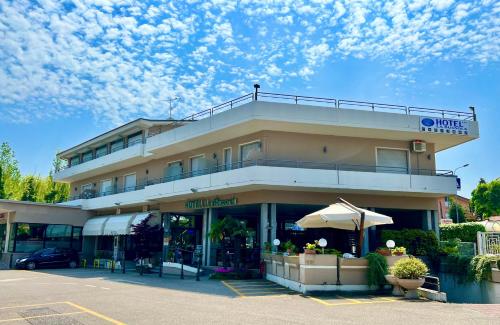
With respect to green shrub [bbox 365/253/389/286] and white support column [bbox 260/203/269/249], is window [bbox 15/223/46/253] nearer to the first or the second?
white support column [bbox 260/203/269/249]

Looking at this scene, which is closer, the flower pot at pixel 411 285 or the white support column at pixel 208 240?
the flower pot at pixel 411 285

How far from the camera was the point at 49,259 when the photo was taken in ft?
100

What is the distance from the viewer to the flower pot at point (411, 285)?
13.8 m

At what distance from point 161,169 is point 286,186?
39.6ft

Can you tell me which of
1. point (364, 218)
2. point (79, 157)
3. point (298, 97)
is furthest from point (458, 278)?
point (79, 157)

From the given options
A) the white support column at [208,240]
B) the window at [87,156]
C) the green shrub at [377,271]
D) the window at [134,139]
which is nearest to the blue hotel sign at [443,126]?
the green shrub at [377,271]

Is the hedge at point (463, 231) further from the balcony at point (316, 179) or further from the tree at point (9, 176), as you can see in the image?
the tree at point (9, 176)

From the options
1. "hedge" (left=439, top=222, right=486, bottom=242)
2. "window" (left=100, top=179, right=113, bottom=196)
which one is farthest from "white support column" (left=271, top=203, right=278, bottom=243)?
"window" (left=100, top=179, right=113, bottom=196)

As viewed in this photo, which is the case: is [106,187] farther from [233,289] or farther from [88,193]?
[233,289]

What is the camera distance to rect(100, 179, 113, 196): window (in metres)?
37.2

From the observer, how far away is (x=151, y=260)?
28.4m

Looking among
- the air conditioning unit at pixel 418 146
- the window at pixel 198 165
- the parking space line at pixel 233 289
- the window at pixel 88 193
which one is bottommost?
the parking space line at pixel 233 289

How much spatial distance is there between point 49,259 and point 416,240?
79.5 ft

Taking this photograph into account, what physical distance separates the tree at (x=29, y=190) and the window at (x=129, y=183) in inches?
979
